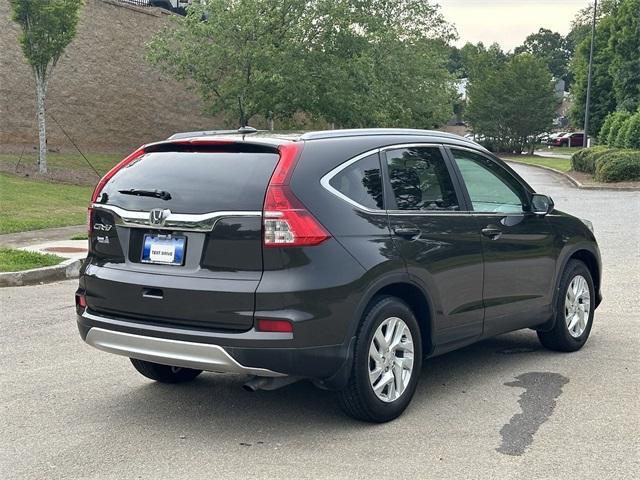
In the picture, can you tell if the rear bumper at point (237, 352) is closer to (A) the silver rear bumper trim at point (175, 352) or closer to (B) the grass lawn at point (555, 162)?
(A) the silver rear bumper trim at point (175, 352)

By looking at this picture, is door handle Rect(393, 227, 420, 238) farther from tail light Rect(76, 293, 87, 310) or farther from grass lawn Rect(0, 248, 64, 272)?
grass lawn Rect(0, 248, 64, 272)

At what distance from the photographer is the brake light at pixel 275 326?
4895mm

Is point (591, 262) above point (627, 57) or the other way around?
the other way around

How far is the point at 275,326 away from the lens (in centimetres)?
490

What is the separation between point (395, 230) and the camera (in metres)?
5.50

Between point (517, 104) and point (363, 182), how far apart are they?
66982 mm

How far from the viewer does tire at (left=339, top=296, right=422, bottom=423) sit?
5.19 meters

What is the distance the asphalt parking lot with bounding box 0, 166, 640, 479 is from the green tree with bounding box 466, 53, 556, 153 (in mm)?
64460

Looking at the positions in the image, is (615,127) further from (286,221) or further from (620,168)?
(286,221)

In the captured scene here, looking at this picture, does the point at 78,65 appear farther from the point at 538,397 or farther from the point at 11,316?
the point at 538,397

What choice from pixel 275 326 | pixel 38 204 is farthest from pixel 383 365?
pixel 38 204

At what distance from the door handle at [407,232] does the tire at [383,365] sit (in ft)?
1.33

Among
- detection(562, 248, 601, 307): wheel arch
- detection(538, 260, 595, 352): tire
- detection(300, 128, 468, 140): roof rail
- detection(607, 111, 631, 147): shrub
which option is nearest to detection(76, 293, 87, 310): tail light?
detection(300, 128, 468, 140): roof rail

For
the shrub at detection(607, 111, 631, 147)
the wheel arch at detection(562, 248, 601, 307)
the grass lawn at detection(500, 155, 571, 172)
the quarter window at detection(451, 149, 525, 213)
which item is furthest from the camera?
the grass lawn at detection(500, 155, 571, 172)
